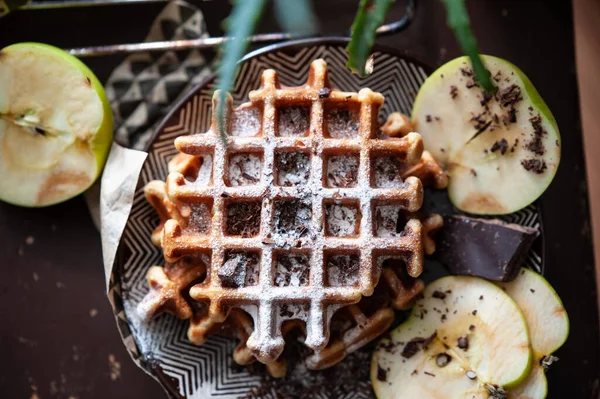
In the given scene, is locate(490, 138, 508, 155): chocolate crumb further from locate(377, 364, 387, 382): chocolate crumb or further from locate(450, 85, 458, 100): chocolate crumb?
locate(377, 364, 387, 382): chocolate crumb

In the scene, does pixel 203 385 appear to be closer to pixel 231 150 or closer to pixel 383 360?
pixel 383 360

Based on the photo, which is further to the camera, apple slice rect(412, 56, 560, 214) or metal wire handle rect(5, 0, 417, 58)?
metal wire handle rect(5, 0, 417, 58)

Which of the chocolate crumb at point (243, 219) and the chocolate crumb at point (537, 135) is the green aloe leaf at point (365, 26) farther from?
the chocolate crumb at point (537, 135)

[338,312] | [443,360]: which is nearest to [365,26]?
[338,312]

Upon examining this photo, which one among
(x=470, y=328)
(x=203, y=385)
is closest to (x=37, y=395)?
(x=203, y=385)

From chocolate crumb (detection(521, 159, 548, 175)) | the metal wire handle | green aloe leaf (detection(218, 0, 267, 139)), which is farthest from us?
the metal wire handle

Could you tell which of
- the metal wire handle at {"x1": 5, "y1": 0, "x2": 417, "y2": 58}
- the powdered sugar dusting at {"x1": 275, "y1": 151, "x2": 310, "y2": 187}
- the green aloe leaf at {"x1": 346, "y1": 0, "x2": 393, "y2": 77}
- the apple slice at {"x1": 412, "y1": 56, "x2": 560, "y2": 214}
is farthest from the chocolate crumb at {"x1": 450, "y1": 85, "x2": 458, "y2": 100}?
the green aloe leaf at {"x1": 346, "y1": 0, "x2": 393, "y2": 77}
